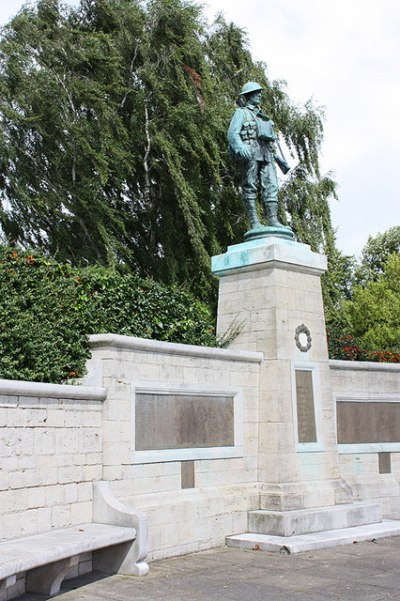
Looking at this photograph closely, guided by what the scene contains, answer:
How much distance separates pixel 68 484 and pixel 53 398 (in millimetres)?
909

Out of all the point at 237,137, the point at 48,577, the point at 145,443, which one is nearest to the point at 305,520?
the point at 145,443

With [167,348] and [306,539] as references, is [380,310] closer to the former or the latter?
[306,539]

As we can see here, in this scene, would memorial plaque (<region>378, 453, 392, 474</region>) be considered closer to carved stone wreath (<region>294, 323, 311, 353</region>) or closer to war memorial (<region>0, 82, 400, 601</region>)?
war memorial (<region>0, 82, 400, 601</region>)

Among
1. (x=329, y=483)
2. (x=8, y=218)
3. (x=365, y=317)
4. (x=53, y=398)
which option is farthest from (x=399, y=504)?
(x=365, y=317)

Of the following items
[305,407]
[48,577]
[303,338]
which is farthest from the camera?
[303,338]

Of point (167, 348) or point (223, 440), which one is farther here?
point (223, 440)

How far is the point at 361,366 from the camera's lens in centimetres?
1175

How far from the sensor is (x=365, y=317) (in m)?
34.1

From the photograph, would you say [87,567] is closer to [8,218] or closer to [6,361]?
[6,361]

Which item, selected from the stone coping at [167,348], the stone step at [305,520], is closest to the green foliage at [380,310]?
the stone step at [305,520]

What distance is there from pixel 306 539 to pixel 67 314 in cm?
401

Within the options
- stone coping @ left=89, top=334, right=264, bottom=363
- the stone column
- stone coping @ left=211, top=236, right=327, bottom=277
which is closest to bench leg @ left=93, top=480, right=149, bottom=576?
stone coping @ left=89, top=334, right=264, bottom=363

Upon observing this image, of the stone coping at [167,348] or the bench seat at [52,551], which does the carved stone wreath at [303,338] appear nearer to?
the stone coping at [167,348]

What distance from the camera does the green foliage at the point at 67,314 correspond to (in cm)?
771
